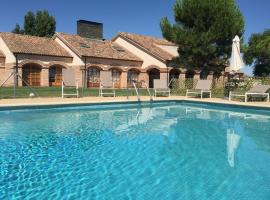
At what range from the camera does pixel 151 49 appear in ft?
105

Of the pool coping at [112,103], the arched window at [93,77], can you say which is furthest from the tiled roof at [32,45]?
the pool coping at [112,103]

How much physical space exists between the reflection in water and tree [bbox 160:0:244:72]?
1481cm

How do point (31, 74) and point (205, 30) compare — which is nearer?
point (205, 30)

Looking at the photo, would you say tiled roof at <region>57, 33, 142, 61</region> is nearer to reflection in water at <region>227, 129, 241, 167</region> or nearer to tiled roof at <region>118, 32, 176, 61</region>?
tiled roof at <region>118, 32, 176, 61</region>

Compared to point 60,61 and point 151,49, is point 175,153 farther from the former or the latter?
point 151,49

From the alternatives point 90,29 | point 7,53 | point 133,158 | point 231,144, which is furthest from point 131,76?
point 133,158

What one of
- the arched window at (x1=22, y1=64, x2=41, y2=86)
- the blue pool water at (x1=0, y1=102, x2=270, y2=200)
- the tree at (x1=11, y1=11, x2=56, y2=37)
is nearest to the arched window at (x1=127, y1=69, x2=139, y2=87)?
the arched window at (x1=22, y1=64, x2=41, y2=86)

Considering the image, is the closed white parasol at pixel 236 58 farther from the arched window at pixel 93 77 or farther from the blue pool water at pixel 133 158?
the arched window at pixel 93 77

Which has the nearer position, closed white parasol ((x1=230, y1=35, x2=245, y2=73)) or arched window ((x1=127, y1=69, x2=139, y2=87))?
closed white parasol ((x1=230, y1=35, x2=245, y2=73))

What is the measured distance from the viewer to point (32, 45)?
2830 centimetres

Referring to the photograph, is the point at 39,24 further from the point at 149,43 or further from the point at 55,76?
the point at 55,76

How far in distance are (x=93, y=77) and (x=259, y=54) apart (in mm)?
29018

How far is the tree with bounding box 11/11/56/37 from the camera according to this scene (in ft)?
156

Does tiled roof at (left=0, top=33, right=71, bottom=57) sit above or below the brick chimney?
below
